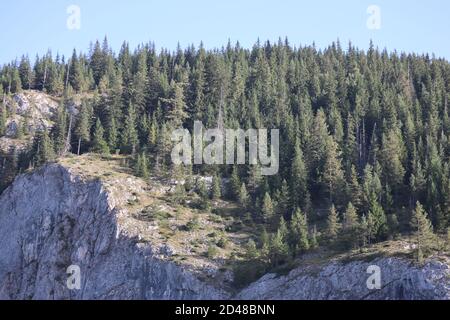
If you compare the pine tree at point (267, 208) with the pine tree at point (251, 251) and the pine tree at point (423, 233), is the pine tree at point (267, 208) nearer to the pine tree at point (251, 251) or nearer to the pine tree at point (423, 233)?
the pine tree at point (251, 251)

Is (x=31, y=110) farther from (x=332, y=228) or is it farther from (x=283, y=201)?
(x=332, y=228)

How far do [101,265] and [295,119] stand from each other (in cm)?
4958

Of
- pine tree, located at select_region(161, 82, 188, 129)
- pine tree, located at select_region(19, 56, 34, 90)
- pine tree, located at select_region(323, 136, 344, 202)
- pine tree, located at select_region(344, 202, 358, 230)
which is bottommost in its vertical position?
pine tree, located at select_region(344, 202, 358, 230)

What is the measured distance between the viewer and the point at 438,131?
122812 millimetres

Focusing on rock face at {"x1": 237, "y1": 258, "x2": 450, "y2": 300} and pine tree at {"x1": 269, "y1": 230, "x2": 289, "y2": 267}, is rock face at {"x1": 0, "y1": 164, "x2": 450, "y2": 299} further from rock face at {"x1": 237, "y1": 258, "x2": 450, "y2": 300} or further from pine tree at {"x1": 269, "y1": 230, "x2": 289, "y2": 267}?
pine tree at {"x1": 269, "y1": 230, "x2": 289, "y2": 267}

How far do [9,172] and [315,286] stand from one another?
60948 millimetres

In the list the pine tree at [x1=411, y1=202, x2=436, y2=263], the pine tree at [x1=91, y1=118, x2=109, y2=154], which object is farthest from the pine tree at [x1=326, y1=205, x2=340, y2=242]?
the pine tree at [x1=91, y1=118, x2=109, y2=154]

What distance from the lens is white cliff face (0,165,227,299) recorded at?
88.2 m

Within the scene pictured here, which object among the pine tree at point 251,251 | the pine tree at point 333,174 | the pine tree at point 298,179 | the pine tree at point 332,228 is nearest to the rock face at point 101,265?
the pine tree at point 251,251

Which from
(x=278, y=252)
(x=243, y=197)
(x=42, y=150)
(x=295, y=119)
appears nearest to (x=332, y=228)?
(x=278, y=252)

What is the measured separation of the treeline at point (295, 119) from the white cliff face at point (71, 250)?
1115 cm

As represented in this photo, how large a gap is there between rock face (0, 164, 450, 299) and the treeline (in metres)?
9.13

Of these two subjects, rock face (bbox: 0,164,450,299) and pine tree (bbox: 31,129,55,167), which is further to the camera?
pine tree (bbox: 31,129,55,167)

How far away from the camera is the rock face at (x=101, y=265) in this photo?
7594 centimetres
